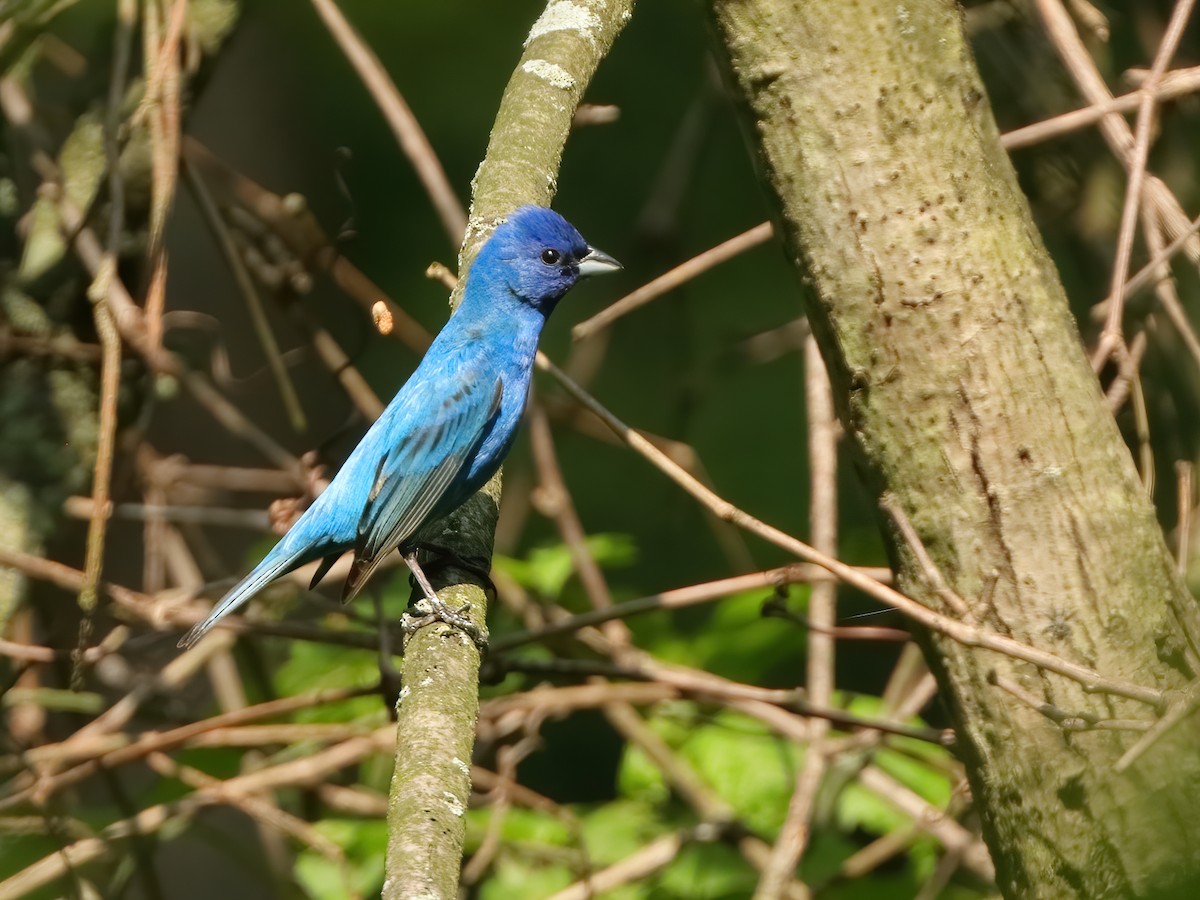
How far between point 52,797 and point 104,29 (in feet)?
7.65

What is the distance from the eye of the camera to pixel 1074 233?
3705 millimetres

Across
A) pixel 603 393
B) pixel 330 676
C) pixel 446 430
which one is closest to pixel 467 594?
pixel 446 430

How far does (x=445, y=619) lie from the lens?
8.03ft

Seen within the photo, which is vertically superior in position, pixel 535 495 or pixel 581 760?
pixel 535 495

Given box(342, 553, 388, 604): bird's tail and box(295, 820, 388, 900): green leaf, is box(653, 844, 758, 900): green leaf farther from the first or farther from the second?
box(342, 553, 388, 604): bird's tail

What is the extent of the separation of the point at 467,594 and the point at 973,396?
3.52 ft

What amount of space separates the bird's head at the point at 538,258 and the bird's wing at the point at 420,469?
32 centimetres

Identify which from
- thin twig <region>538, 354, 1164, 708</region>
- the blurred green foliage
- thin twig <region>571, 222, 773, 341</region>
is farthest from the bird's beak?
thin twig <region>538, 354, 1164, 708</region>

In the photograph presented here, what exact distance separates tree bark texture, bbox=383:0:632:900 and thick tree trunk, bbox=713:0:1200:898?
2.12 ft

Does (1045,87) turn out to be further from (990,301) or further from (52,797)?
(52,797)

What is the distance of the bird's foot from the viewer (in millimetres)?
2434

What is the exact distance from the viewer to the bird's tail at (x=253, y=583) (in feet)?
10.9

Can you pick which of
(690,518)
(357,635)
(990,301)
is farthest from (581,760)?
(990,301)

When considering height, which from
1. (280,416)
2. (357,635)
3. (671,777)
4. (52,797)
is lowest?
(671,777)
